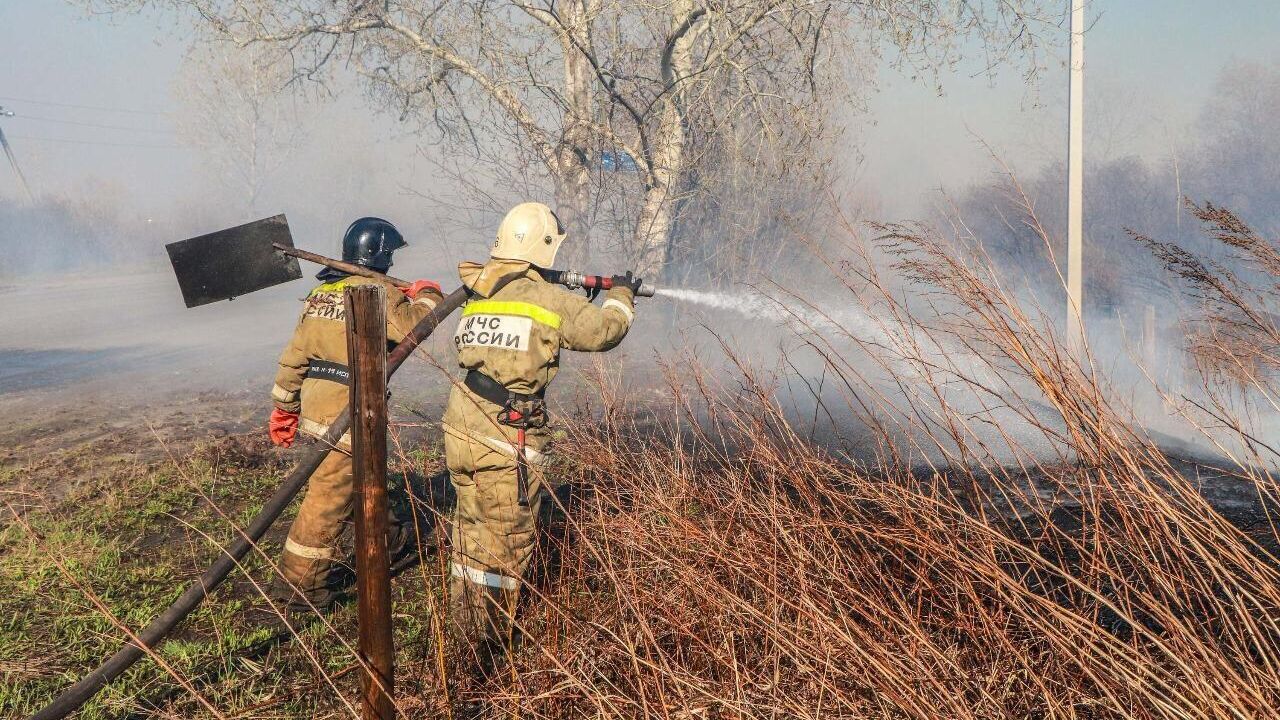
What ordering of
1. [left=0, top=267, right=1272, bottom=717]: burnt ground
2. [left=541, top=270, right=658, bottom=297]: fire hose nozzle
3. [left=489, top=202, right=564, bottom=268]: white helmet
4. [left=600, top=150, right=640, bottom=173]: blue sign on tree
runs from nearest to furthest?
[left=0, top=267, right=1272, bottom=717]: burnt ground < [left=489, top=202, right=564, bottom=268]: white helmet < [left=541, top=270, right=658, bottom=297]: fire hose nozzle < [left=600, top=150, right=640, bottom=173]: blue sign on tree

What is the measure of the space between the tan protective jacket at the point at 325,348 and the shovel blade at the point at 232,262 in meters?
0.42

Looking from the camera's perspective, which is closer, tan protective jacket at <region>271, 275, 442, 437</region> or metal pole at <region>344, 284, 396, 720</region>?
metal pole at <region>344, 284, 396, 720</region>

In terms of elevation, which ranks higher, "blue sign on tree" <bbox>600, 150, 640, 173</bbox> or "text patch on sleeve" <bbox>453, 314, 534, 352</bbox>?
"blue sign on tree" <bbox>600, 150, 640, 173</bbox>

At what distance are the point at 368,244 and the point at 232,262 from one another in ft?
2.72

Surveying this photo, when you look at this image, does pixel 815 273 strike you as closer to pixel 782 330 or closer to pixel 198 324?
pixel 782 330

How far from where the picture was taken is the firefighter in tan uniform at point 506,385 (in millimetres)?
3164

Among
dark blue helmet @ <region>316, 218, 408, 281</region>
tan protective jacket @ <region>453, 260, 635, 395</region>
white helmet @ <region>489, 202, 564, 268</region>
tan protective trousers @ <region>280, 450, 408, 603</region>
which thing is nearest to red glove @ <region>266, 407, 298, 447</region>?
tan protective trousers @ <region>280, 450, 408, 603</region>

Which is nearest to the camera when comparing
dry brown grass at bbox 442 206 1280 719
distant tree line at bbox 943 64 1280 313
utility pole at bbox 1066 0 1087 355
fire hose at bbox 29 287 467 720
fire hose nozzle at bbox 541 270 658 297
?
dry brown grass at bbox 442 206 1280 719

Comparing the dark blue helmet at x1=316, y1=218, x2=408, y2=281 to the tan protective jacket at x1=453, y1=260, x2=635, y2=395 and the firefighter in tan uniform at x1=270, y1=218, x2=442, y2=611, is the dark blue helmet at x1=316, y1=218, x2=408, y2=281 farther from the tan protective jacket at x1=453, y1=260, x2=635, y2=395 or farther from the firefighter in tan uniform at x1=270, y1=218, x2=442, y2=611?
the tan protective jacket at x1=453, y1=260, x2=635, y2=395

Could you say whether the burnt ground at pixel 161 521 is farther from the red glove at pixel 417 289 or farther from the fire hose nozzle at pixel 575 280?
the fire hose nozzle at pixel 575 280

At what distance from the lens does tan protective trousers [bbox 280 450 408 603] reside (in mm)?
3580

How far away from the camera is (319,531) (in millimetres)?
3621

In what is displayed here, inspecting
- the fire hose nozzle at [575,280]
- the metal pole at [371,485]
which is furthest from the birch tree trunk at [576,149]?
the metal pole at [371,485]

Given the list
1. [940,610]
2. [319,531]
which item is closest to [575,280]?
[319,531]
